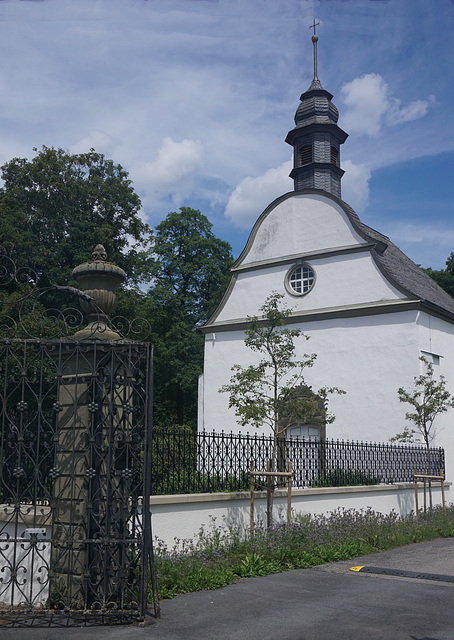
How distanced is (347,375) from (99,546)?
14.2 metres

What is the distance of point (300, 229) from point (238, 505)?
44.9 ft

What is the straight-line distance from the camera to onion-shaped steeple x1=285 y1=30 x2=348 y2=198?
23922 millimetres

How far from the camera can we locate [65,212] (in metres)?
28.2

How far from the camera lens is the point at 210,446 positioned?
9898 millimetres

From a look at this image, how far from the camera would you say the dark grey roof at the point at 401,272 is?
19.6 meters

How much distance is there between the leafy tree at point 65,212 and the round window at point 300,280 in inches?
353

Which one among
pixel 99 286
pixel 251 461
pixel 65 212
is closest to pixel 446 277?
pixel 65 212

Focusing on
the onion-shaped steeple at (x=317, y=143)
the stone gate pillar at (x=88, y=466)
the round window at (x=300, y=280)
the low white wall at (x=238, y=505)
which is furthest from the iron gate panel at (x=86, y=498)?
the onion-shaped steeple at (x=317, y=143)

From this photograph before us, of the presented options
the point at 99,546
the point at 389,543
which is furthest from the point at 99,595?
the point at 389,543

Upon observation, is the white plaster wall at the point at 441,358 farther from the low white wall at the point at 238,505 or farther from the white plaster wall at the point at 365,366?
the low white wall at the point at 238,505

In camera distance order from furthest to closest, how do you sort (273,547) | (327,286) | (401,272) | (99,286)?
(401,272)
(327,286)
(273,547)
(99,286)

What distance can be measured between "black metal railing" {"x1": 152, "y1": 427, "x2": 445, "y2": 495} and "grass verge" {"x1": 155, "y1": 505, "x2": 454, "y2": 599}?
0.76 meters

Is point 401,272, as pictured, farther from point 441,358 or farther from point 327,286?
point 441,358

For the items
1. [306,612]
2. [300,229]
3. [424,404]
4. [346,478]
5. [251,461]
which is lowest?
[306,612]
